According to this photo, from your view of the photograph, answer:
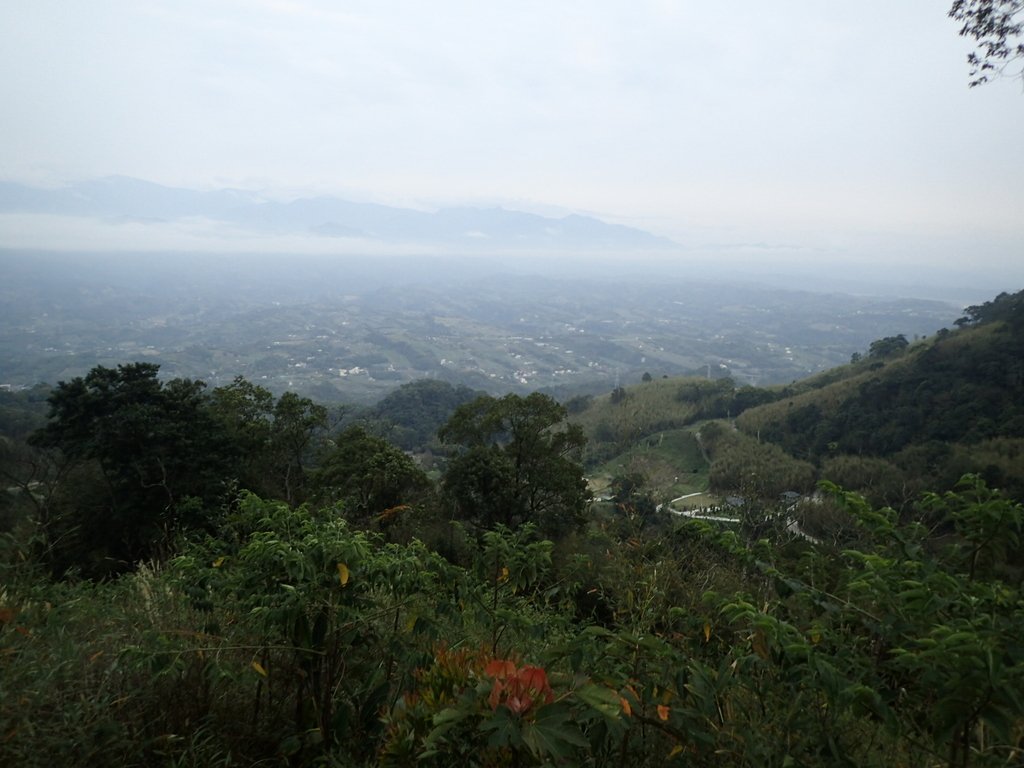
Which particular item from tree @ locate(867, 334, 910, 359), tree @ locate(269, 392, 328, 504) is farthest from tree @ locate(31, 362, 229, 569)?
tree @ locate(867, 334, 910, 359)

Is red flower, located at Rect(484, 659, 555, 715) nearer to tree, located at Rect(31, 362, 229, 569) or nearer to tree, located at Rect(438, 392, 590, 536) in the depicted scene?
tree, located at Rect(31, 362, 229, 569)

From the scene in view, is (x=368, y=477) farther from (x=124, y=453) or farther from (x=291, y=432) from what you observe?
(x=124, y=453)

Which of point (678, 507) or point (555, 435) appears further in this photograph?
point (678, 507)

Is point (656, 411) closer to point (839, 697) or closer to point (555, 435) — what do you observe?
point (555, 435)

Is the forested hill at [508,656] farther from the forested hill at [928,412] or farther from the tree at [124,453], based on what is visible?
the forested hill at [928,412]

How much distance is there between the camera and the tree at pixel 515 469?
38.4 feet

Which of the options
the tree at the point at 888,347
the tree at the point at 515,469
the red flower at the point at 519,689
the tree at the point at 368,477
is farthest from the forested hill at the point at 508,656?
the tree at the point at 888,347

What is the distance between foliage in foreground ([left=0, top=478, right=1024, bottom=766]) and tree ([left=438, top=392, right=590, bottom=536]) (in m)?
9.21

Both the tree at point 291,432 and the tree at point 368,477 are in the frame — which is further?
the tree at point 291,432

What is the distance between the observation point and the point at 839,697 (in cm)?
145

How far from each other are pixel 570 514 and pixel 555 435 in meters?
2.04

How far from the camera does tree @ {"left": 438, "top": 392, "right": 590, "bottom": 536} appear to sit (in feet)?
38.4

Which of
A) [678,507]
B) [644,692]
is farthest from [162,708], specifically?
[678,507]

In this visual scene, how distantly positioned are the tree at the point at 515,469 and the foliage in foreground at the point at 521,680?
363 inches
